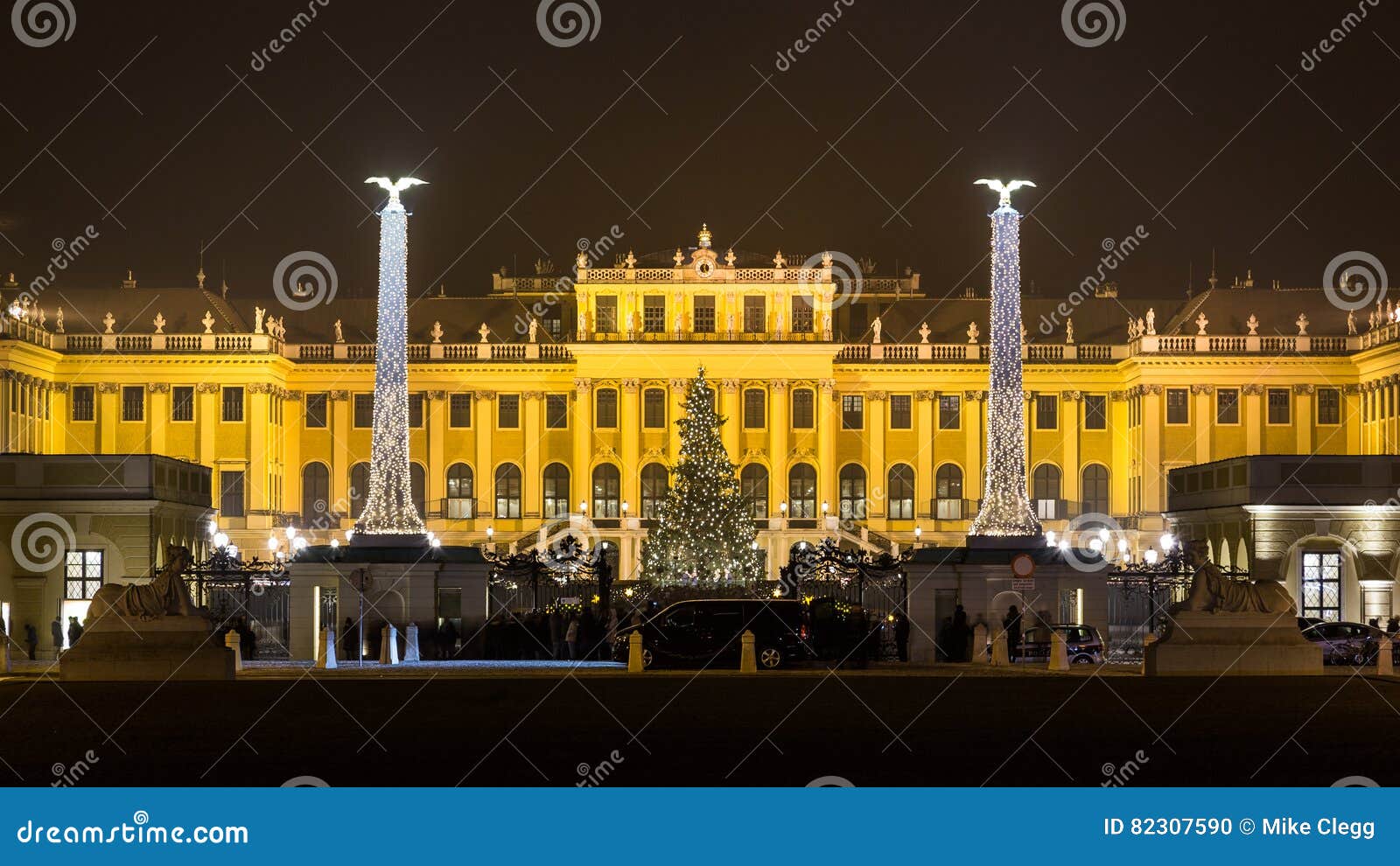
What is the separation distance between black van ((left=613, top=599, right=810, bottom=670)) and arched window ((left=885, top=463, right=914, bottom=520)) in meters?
47.0

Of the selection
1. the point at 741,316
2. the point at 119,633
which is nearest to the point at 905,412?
the point at 741,316

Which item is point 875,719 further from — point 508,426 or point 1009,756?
point 508,426

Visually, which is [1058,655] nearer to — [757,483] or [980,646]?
[980,646]

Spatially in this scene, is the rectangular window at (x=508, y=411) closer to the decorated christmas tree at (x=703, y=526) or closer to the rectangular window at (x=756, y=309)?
the rectangular window at (x=756, y=309)

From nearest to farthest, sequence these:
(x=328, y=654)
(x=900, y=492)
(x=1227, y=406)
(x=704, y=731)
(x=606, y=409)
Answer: (x=704, y=731) → (x=328, y=654) → (x=1227, y=406) → (x=606, y=409) → (x=900, y=492)

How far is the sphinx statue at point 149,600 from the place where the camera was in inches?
1347

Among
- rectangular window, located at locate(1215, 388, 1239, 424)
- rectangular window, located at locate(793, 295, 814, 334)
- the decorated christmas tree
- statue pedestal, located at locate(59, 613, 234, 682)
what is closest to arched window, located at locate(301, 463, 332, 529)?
rectangular window, located at locate(793, 295, 814, 334)

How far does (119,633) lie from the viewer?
34062mm

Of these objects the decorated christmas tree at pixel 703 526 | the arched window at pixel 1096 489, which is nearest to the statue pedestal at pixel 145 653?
the decorated christmas tree at pixel 703 526

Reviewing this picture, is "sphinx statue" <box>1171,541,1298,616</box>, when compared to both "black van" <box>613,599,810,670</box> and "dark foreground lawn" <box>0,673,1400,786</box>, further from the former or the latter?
"black van" <box>613,599,810,670</box>

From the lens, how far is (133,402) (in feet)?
274

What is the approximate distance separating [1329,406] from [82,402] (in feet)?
143

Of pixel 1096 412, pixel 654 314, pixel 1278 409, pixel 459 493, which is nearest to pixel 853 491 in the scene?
pixel 1096 412

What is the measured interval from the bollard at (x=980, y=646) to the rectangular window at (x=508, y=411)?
162 feet
